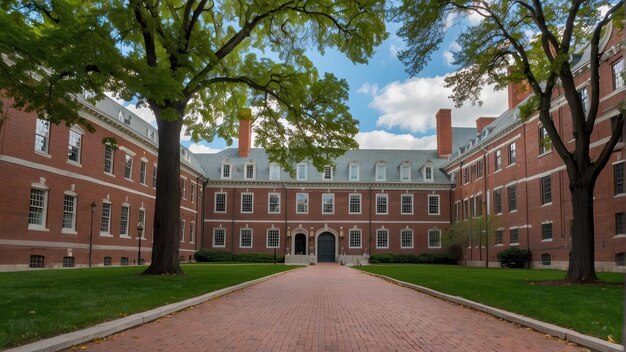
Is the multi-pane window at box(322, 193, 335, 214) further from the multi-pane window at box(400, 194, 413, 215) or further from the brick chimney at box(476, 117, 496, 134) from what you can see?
the brick chimney at box(476, 117, 496, 134)

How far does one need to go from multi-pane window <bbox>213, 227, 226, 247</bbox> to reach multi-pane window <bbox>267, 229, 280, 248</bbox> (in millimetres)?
4422

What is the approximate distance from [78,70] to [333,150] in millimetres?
12298

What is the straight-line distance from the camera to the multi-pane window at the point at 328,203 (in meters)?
54.3

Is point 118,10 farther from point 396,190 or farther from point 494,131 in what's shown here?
point 396,190

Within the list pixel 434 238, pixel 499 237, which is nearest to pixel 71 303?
pixel 499 237

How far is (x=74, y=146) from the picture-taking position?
29.1 meters

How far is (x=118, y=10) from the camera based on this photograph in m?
13.2

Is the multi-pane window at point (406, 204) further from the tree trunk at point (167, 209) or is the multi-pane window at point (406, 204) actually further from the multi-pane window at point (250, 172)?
the tree trunk at point (167, 209)

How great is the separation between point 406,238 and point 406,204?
340cm

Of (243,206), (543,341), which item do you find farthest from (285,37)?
(243,206)

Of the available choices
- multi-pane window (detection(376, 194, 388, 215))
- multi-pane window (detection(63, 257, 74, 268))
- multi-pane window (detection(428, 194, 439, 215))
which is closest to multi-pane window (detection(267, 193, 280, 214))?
multi-pane window (detection(376, 194, 388, 215))

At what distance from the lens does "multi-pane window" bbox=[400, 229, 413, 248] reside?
175 feet

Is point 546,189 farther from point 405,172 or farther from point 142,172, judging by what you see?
point 142,172

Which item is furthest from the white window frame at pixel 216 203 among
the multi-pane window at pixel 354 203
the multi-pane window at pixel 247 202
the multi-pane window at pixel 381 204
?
the multi-pane window at pixel 381 204
